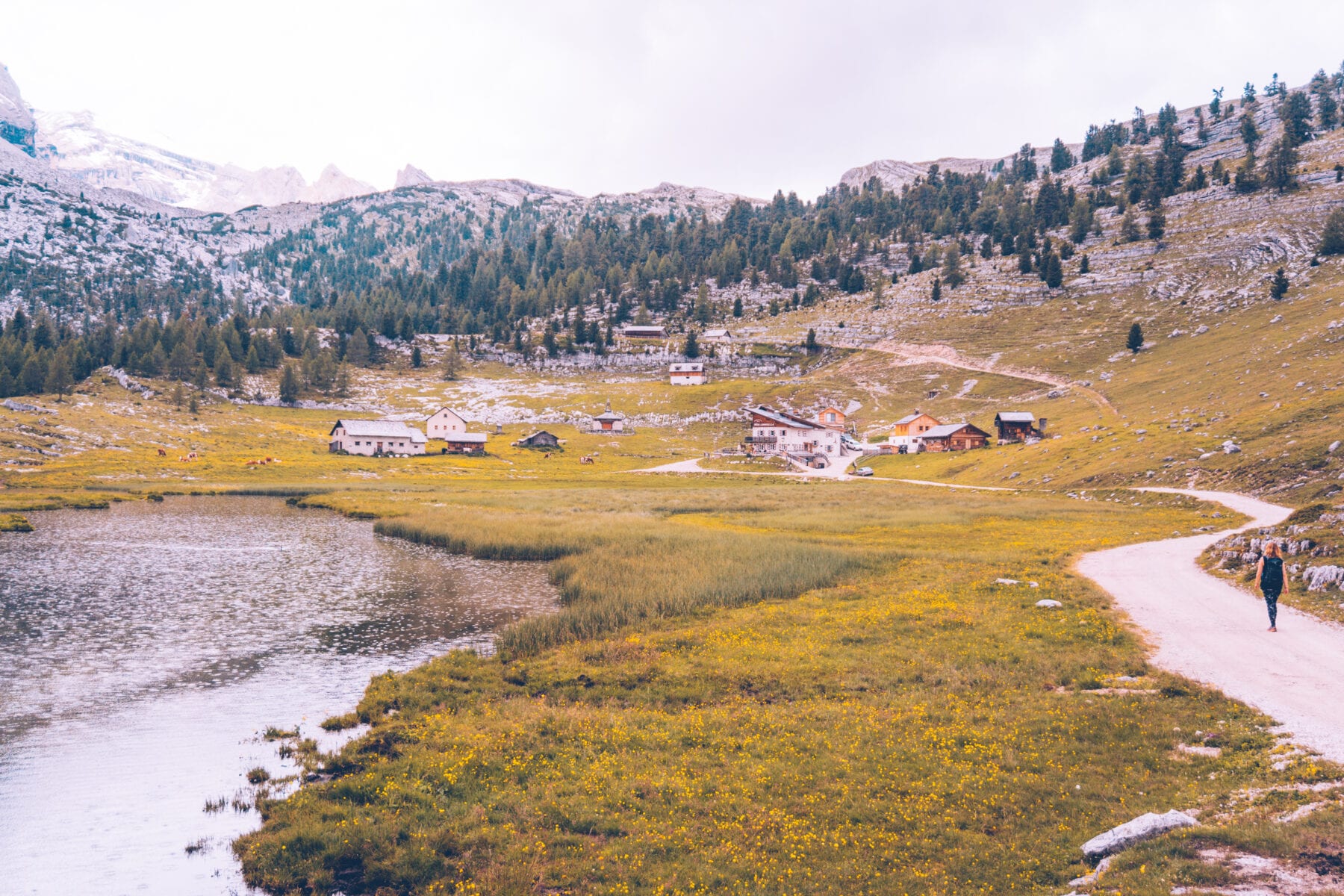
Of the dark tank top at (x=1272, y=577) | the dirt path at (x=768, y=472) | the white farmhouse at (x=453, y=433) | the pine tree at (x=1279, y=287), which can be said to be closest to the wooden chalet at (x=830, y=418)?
the dirt path at (x=768, y=472)

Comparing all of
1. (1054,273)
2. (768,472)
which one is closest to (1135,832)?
(768,472)

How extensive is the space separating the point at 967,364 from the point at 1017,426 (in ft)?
189

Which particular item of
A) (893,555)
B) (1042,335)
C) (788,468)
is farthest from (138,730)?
(1042,335)

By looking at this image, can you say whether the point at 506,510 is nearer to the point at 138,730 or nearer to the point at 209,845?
the point at 138,730

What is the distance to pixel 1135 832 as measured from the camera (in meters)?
12.1

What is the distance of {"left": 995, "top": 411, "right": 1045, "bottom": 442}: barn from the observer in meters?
119

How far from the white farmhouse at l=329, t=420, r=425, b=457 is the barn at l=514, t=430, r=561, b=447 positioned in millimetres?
21001

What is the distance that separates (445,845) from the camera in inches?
562

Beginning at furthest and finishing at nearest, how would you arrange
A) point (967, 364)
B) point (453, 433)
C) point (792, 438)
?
point (967, 364), point (453, 433), point (792, 438)

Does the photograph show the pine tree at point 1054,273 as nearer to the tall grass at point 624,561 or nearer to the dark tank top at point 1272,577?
the tall grass at point 624,561

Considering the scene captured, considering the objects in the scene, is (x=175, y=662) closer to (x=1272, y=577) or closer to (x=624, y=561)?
(x=624, y=561)

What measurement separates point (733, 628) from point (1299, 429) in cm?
6582

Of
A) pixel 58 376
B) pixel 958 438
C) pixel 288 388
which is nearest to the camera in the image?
pixel 958 438

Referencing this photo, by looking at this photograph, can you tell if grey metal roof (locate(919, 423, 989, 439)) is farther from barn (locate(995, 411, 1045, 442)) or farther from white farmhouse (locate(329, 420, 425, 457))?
white farmhouse (locate(329, 420, 425, 457))
